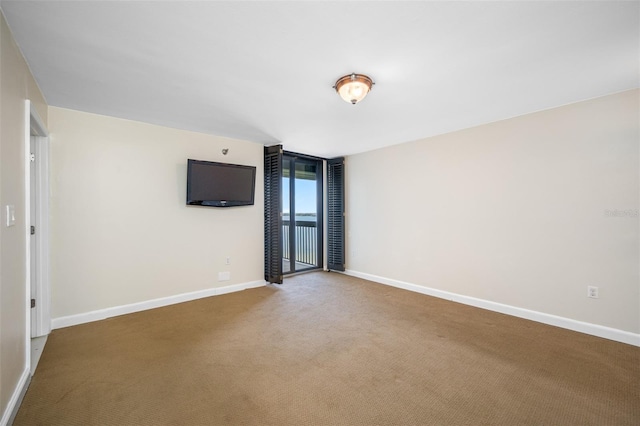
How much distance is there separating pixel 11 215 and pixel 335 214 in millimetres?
4400

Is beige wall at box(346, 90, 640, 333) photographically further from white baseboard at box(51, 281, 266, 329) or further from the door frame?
the door frame

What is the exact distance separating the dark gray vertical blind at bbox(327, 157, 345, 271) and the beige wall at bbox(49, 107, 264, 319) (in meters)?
1.95

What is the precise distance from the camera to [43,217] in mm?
2811

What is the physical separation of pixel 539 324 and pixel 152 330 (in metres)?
4.09

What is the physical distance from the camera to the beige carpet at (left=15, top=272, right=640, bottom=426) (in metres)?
1.71

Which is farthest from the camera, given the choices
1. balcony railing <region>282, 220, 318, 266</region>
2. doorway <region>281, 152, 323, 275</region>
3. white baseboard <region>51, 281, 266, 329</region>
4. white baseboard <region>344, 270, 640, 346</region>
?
balcony railing <region>282, 220, 318, 266</region>

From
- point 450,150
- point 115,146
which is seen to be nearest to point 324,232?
point 450,150

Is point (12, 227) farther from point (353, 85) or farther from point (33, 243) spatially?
point (353, 85)

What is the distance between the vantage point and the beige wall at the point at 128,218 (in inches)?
118

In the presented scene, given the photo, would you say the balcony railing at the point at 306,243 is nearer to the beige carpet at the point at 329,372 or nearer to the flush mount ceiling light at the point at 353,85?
the beige carpet at the point at 329,372

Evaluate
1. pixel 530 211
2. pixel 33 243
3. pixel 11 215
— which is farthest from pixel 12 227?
pixel 530 211

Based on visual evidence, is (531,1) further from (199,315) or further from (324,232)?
(324,232)

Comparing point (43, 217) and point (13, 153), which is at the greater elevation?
point (13, 153)

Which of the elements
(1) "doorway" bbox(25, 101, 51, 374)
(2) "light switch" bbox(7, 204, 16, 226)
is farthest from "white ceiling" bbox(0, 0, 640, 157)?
(2) "light switch" bbox(7, 204, 16, 226)
